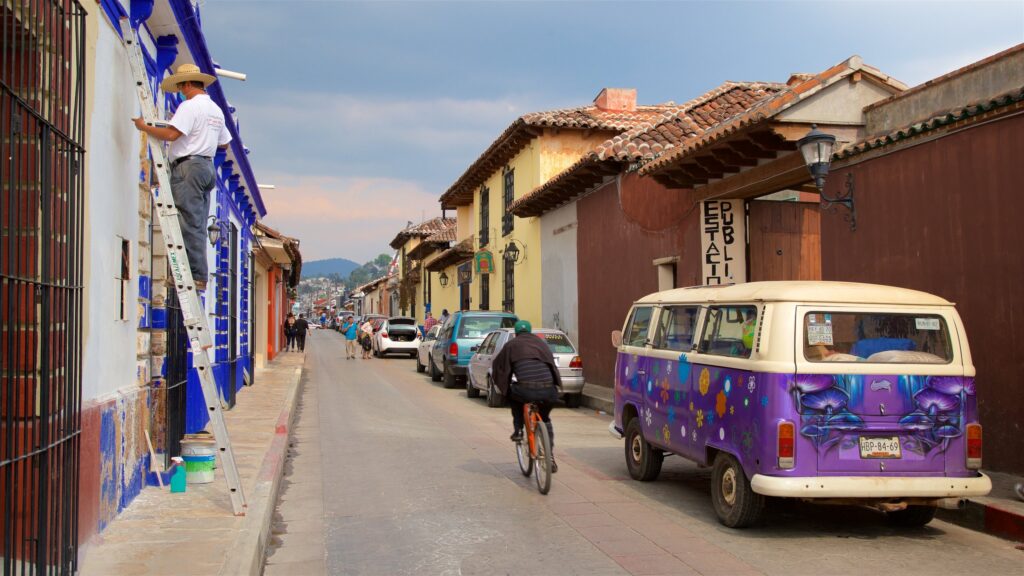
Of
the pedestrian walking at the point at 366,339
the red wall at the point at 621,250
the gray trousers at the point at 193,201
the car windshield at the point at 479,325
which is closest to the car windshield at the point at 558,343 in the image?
the red wall at the point at 621,250

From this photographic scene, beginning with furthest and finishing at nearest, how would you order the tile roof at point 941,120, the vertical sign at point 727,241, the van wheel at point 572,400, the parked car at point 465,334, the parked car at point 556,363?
the parked car at point 465,334
the van wheel at point 572,400
the parked car at point 556,363
the vertical sign at point 727,241
the tile roof at point 941,120

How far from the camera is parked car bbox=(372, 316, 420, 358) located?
116ft

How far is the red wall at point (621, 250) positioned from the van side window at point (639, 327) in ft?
19.3

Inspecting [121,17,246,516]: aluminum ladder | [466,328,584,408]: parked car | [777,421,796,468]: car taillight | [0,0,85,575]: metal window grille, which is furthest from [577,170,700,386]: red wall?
[0,0,85,575]: metal window grille

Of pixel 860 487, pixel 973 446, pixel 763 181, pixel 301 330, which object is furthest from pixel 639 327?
pixel 301 330

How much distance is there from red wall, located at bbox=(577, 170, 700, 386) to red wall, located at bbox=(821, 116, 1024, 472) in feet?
17.5

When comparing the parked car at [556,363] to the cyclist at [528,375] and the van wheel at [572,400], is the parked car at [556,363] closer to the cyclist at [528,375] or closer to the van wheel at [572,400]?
the van wheel at [572,400]

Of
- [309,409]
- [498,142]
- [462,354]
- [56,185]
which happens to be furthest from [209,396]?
[498,142]

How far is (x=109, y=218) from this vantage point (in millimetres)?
6164

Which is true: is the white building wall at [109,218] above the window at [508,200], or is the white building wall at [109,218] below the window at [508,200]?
below

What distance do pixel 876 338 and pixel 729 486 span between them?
5.47ft

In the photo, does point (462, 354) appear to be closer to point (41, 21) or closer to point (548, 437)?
point (548, 437)

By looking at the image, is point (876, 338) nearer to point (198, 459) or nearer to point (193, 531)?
point (193, 531)

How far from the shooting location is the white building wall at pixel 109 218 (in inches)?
224
